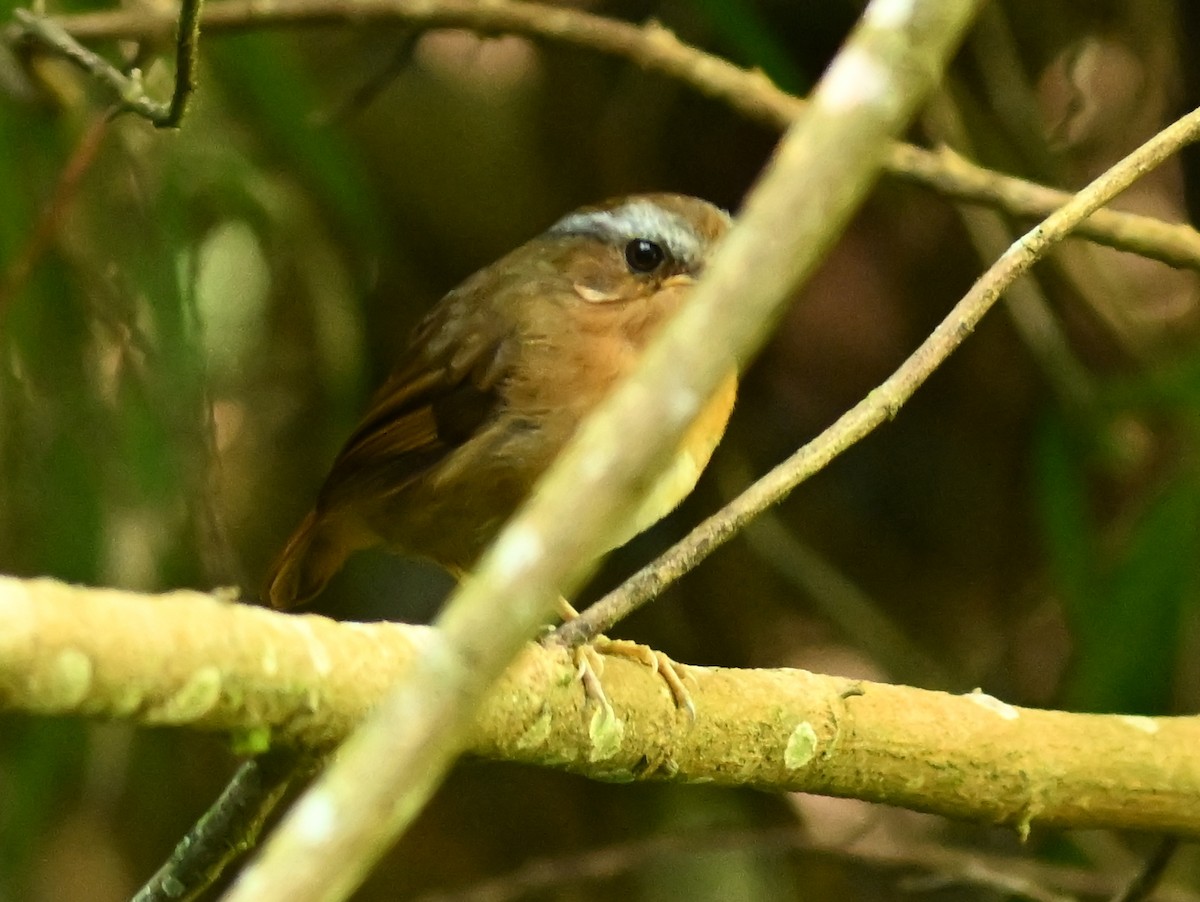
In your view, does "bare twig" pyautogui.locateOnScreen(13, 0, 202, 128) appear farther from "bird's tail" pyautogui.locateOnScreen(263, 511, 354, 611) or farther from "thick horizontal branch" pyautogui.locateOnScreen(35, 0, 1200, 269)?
"bird's tail" pyautogui.locateOnScreen(263, 511, 354, 611)

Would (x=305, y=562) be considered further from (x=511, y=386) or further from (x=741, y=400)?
(x=741, y=400)

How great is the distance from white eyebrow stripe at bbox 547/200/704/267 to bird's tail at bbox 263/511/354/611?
68cm

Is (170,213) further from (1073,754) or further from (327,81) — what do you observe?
(1073,754)

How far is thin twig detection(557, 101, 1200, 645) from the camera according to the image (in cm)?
147

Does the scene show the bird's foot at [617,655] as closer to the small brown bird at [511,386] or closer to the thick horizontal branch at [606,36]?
the small brown bird at [511,386]

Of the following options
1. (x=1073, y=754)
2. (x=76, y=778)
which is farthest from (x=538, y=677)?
(x=76, y=778)

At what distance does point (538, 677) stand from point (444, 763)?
80 cm

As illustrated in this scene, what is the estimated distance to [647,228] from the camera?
237 centimetres

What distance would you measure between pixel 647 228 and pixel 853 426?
95 cm

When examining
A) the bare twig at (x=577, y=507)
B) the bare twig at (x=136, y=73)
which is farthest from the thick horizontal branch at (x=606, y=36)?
the bare twig at (x=577, y=507)

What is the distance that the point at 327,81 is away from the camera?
3793 millimetres

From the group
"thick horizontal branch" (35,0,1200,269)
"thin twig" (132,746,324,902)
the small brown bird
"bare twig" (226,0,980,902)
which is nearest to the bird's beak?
the small brown bird

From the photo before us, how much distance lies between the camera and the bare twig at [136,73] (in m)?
1.72

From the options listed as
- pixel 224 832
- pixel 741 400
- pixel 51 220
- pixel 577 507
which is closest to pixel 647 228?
pixel 51 220
